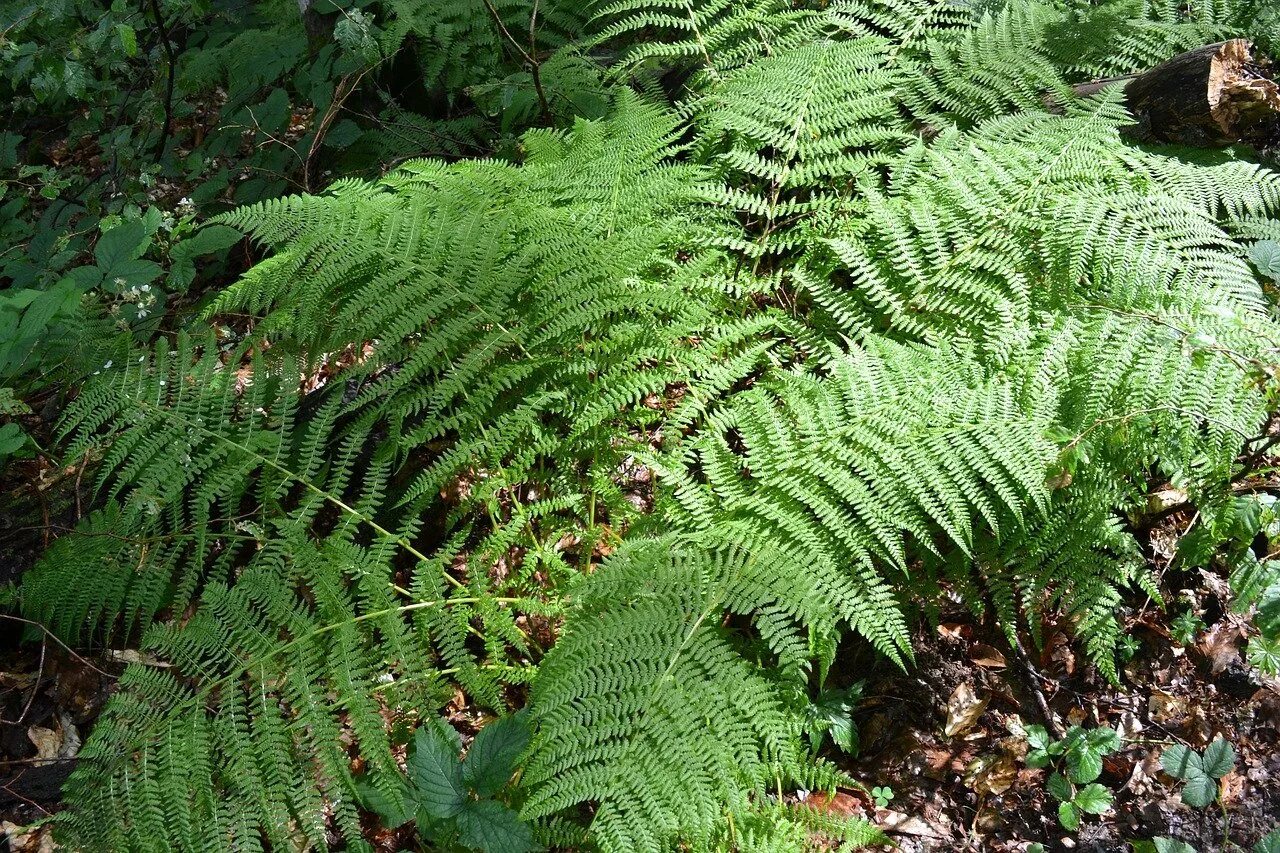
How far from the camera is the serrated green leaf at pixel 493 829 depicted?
1805 mm

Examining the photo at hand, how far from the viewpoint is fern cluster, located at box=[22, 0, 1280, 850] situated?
1938 millimetres

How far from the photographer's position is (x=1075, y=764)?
2223 millimetres

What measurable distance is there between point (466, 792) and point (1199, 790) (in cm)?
170

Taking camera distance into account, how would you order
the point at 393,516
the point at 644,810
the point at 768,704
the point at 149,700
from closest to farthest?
1. the point at 644,810
2. the point at 768,704
3. the point at 149,700
4. the point at 393,516

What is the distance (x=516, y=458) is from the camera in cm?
246

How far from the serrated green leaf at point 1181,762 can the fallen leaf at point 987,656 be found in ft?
1.43

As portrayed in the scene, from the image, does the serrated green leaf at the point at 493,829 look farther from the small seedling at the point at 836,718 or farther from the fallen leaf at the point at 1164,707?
the fallen leaf at the point at 1164,707

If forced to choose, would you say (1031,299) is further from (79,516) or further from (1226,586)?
(79,516)

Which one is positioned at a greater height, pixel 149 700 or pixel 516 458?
pixel 516 458

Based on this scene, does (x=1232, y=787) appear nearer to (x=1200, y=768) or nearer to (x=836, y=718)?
(x=1200, y=768)

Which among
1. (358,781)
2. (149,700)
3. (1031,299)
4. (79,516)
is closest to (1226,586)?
(1031,299)

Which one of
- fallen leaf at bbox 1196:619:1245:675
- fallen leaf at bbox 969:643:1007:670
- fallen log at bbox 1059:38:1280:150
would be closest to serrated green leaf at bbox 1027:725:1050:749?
fallen leaf at bbox 969:643:1007:670

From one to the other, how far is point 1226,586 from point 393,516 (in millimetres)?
2467

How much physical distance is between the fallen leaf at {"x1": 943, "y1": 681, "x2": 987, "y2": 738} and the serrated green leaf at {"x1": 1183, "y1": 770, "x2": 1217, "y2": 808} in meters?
0.48
